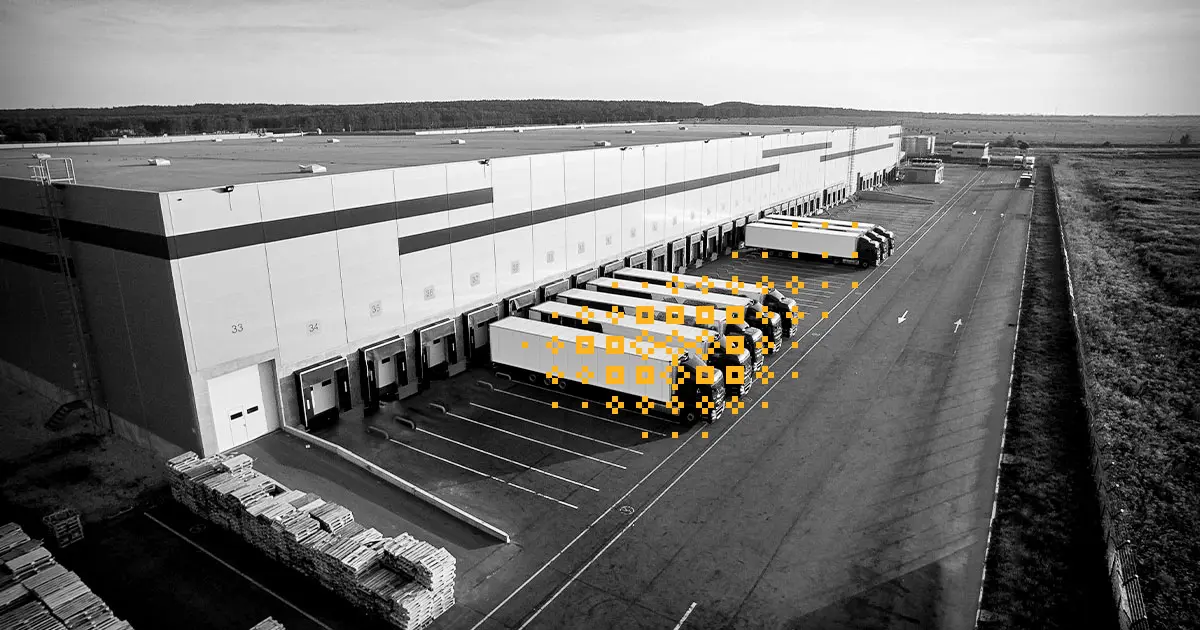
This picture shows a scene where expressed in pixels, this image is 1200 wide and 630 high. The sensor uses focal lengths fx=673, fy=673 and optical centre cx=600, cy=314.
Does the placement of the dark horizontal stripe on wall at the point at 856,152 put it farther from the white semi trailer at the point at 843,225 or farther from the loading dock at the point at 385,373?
the loading dock at the point at 385,373

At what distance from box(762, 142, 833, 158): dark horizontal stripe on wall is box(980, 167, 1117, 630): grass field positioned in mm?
29543

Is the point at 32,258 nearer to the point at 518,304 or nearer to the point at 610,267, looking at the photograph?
the point at 518,304

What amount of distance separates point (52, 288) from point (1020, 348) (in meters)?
37.0

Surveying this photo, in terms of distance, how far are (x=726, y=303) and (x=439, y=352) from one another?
1251 cm

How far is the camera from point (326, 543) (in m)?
14.8

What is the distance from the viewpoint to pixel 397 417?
76.2 ft

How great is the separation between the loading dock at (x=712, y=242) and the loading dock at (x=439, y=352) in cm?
2398

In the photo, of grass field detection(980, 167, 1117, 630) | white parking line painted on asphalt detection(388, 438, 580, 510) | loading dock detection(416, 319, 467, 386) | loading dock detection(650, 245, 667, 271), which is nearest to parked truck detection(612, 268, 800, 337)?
loading dock detection(650, 245, 667, 271)

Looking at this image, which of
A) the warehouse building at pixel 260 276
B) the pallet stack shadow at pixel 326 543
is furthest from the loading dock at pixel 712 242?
the pallet stack shadow at pixel 326 543

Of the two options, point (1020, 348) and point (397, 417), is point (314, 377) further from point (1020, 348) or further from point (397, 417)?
point (1020, 348)

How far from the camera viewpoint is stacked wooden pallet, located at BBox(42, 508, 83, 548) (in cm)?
1622

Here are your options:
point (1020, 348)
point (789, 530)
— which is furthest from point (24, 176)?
point (1020, 348)

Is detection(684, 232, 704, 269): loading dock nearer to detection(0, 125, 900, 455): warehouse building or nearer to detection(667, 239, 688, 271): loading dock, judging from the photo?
detection(667, 239, 688, 271): loading dock

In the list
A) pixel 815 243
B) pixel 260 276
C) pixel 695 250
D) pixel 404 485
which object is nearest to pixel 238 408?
pixel 260 276
